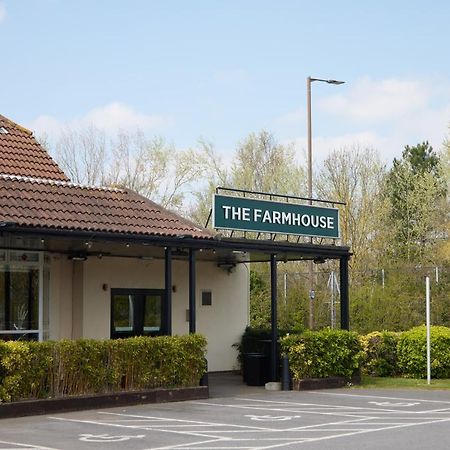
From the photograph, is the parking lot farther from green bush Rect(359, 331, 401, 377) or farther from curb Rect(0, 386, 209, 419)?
green bush Rect(359, 331, 401, 377)

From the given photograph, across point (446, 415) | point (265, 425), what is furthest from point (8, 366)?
point (446, 415)

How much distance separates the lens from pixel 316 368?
21.9 meters

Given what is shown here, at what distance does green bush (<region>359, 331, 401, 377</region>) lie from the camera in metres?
25.5

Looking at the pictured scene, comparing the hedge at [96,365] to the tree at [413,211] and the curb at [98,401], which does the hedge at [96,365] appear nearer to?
the curb at [98,401]

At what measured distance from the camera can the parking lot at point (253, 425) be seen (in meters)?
13.1

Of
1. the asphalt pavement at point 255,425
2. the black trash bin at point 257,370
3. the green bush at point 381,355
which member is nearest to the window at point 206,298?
the black trash bin at point 257,370

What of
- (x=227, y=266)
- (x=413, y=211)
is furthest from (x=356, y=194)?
(x=227, y=266)

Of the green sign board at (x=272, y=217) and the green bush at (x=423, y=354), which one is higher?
the green sign board at (x=272, y=217)

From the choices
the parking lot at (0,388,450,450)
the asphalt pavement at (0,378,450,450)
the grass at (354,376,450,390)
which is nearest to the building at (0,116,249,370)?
the asphalt pavement at (0,378,450,450)

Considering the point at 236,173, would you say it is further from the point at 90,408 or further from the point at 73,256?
the point at 90,408

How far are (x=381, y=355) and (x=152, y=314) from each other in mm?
6231

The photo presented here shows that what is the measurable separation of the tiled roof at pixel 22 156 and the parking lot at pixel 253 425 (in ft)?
26.2

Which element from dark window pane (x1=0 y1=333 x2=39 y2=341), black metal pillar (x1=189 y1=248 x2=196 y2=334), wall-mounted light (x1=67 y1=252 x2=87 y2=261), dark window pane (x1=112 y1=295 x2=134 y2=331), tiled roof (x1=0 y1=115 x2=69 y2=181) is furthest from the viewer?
tiled roof (x1=0 y1=115 x2=69 y2=181)

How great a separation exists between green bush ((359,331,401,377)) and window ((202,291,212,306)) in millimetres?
4228
